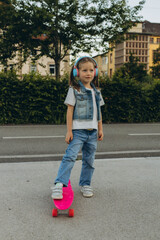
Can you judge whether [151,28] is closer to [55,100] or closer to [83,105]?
[55,100]

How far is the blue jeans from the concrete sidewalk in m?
0.33

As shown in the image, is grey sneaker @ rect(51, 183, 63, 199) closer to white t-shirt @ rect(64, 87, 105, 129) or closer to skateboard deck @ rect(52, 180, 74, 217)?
skateboard deck @ rect(52, 180, 74, 217)

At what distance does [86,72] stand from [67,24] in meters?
16.1

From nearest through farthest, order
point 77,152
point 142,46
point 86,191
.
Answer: point 77,152 < point 86,191 < point 142,46

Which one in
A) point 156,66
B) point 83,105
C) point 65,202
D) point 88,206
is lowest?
point 88,206

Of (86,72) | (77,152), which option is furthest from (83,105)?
(77,152)

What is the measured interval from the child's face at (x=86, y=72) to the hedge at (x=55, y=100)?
9784 mm

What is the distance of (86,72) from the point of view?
3.29m

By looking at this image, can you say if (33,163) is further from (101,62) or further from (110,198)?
(101,62)

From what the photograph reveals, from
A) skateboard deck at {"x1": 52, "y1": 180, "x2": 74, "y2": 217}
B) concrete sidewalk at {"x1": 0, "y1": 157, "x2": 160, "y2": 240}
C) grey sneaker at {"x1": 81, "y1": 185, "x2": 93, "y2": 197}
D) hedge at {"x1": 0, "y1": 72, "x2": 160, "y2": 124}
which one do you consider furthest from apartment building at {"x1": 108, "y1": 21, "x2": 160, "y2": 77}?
skateboard deck at {"x1": 52, "y1": 180, "x2": 74, "y2": 217}

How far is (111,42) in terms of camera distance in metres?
19.7

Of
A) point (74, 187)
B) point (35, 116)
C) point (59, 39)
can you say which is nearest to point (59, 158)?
point (74, 187)

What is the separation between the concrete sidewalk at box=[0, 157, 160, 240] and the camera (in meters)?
2.63

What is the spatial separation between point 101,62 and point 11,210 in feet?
347
